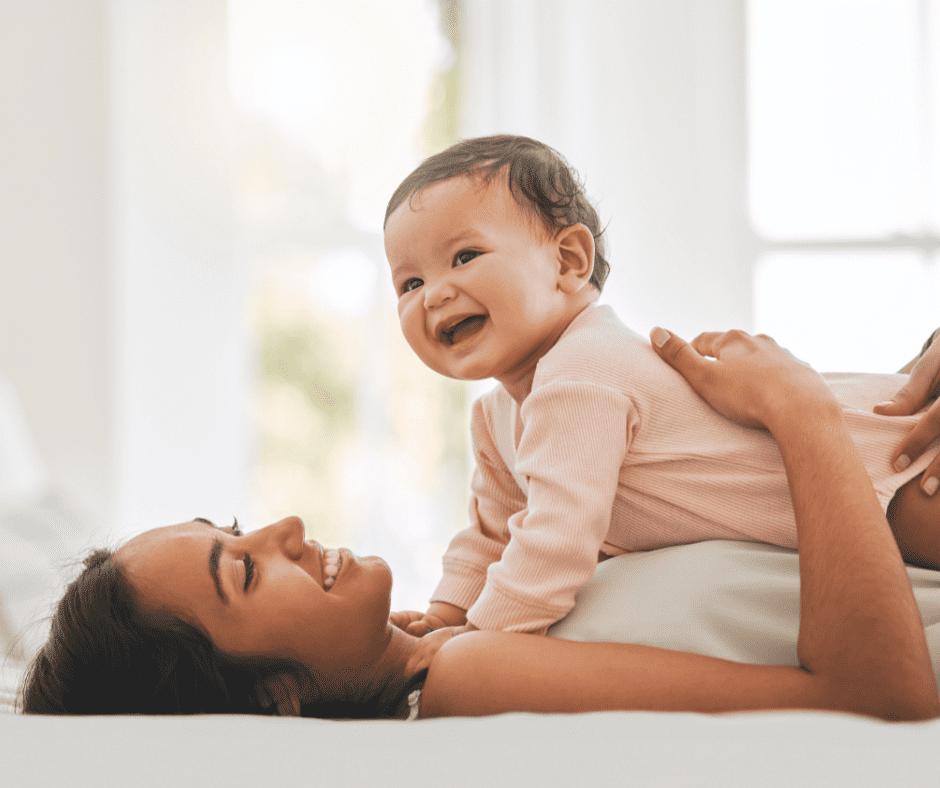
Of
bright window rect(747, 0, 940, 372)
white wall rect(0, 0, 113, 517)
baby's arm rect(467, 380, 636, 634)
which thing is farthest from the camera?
bright window rect(747, 0, 940, 372)

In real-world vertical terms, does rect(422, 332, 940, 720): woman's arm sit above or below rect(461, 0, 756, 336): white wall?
below

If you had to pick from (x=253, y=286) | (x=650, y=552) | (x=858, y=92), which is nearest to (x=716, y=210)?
(x=858, y=92)

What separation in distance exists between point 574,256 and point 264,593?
1.87 feet

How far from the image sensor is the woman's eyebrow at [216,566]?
80 centimetres

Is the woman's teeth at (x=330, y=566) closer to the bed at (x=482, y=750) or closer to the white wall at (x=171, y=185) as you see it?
the bed at (x=482, y=750)

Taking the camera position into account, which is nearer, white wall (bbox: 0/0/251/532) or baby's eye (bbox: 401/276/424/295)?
baby's eye (bbox: 401/276/424/295)

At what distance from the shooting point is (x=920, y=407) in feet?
3.14

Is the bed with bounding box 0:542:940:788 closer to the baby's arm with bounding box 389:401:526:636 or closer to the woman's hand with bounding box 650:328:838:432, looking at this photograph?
the woman's hand with bounding box 650:328:838:432

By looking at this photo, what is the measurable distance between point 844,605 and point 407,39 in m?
3.10

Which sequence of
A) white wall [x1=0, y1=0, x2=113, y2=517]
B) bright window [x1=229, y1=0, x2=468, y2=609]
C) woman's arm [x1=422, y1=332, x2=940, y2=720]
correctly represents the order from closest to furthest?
woman's arm [x1=422, y1=332, x2=940, y2=720] < white wall [x1=0, y1=0, x2=113, y2=517] < bright window [x1=229, y1=0, x2=468, y2=609]

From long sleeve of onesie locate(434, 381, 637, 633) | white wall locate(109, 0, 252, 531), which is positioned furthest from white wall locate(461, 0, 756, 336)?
long sleeve of onesie locate(434, 381, 637, 633)

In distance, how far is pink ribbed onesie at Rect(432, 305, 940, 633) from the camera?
79 centimetres

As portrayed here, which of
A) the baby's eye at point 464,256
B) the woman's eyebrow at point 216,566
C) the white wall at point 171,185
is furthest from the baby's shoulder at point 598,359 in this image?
the white wall at point 171,185

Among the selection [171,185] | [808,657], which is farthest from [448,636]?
[171,185]
